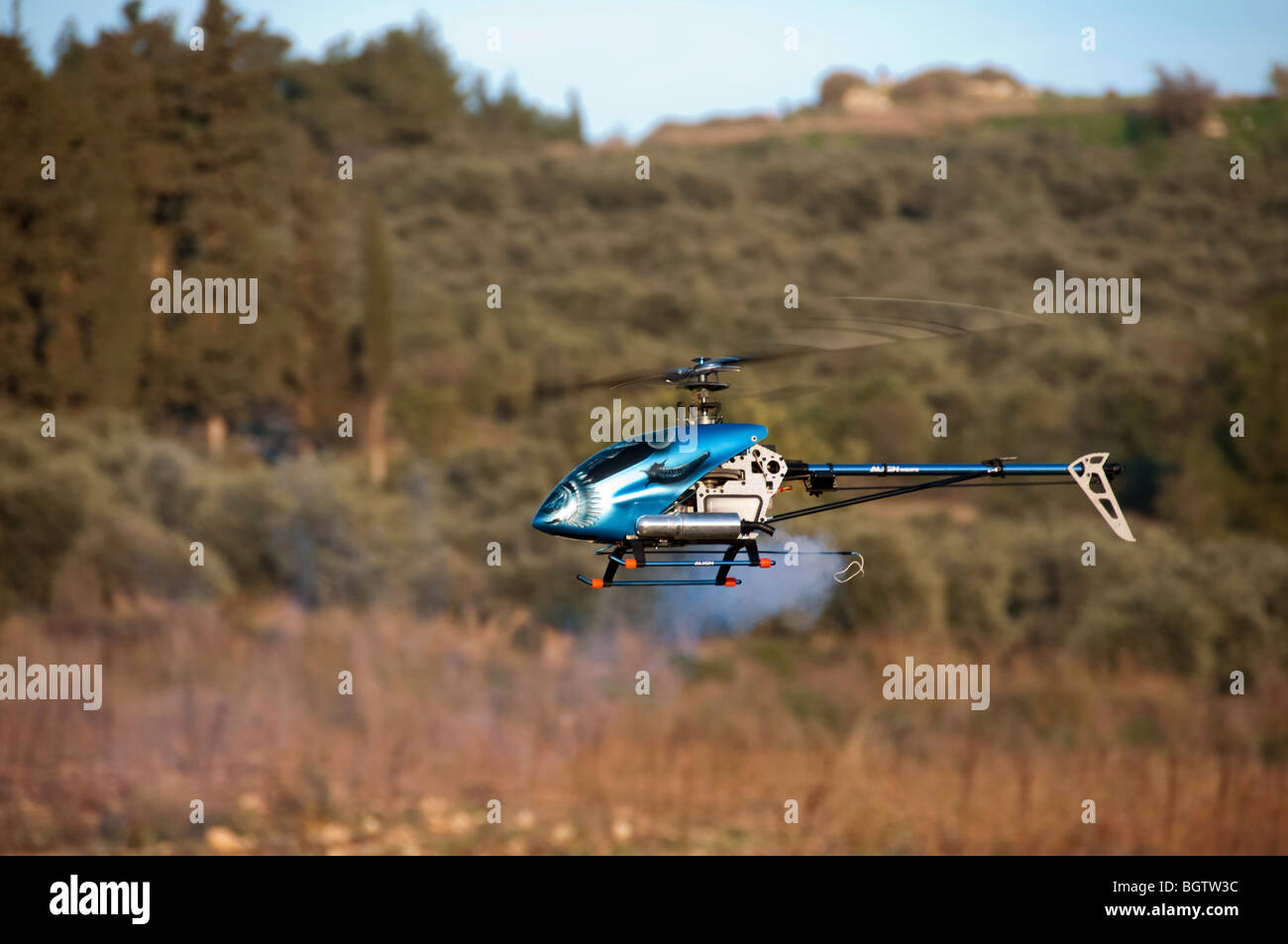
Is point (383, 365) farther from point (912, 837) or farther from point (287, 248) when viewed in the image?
point (912, 837)

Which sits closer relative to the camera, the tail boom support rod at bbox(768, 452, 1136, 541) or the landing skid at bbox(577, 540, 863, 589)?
the landing skid at bbox(577, 540, 863, 589)

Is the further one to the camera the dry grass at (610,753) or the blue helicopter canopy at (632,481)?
the dry grass at (610,753)

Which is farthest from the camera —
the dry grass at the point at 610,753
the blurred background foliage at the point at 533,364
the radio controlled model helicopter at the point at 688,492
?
the blurred background foliage at the point at 533,364

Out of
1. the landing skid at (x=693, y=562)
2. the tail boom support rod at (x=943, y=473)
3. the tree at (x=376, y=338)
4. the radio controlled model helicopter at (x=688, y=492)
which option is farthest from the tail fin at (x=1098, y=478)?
the tree at (x=376, y=338)

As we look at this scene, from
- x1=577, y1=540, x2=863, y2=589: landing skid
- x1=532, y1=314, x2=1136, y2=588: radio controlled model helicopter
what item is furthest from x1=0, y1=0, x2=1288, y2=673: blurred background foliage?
x1=577, y1=540, x2=863, y2=589: landing skid

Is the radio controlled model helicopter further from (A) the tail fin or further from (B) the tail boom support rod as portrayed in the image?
(A) the tail fin

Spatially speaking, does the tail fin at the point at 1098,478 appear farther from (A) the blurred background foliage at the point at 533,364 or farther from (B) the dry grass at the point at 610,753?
(B) the dry grass at the point at 610,753

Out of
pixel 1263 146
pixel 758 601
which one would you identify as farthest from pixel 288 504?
pixel 1263 146
